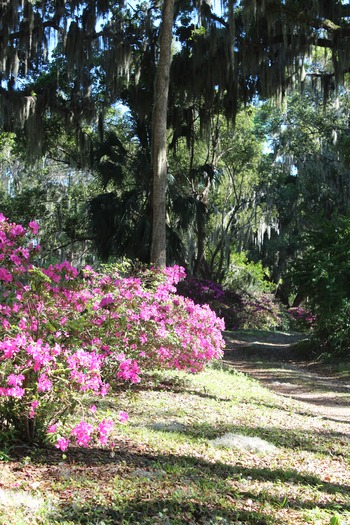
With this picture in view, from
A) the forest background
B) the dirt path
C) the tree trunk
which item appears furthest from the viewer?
the forest background

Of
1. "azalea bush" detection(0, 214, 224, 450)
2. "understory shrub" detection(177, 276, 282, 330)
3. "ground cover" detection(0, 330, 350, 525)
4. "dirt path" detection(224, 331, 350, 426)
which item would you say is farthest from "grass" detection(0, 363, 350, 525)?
"understory shrub" detection(177, 276, 282, 330)

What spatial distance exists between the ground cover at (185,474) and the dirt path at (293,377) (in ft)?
5.93

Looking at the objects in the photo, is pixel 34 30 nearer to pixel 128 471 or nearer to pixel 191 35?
pixel 191 35

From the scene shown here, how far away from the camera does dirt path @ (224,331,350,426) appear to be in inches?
305

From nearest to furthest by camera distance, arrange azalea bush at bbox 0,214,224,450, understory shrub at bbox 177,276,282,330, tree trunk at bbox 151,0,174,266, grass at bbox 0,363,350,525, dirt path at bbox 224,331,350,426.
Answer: grass at bbox 0,363,350,525 < azalea bush at bbox 0,214,224,450 < dirt path at bbox 224,331,350,426 < tree trunk at bbox 151,0,174,266 < understory shrub at bbox 177,276,282,330

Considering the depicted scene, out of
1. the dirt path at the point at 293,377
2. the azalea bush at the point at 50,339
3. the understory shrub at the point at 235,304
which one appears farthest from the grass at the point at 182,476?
the understory shrub at the point at 235,304

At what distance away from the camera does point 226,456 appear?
14.0ft

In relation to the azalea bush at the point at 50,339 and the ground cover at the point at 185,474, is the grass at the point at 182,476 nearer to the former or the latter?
the ground cover at the point at 185,474

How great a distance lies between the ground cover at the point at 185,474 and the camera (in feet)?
9.71

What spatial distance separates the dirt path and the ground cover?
1.81m

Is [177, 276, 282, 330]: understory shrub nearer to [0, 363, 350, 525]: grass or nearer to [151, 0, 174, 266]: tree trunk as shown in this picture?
[151, 0, 174, 266]: tree trunk

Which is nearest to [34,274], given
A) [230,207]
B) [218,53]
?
[218,53]

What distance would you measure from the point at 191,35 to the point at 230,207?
35.3 feet

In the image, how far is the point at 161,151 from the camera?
9.70 meters
